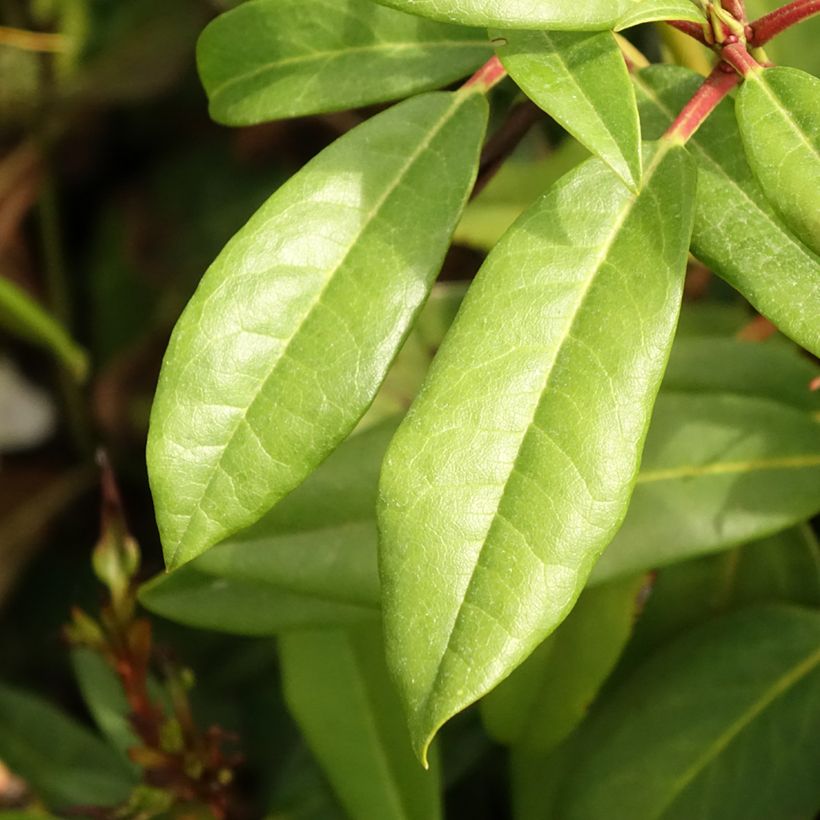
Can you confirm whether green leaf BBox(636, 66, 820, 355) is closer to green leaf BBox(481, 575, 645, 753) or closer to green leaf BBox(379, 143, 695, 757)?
green leaf BBox(379, 143, 695, 757)

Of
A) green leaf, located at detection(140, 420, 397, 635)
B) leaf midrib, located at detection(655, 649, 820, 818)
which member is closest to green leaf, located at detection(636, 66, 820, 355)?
green leaf, located at detection(140, 420, 397, 635)

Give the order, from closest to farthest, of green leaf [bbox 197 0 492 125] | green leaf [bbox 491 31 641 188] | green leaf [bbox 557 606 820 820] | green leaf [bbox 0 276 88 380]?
green leaf [bbox 491 31 641 188]
green leaf [bbox 197 0 492 125]
green leaf [bbox 557 606 820 820]
green leaf [bbox 0 276 88 380]

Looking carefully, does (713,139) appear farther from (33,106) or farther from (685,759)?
(33,106)

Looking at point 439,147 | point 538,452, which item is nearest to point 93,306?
point 439,147

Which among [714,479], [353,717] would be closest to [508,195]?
[714,479]

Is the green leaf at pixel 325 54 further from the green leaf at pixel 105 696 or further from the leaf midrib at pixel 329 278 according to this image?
the green leaf at pixel 105 696

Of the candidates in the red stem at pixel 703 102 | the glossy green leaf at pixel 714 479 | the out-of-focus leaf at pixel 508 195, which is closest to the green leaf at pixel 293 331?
the red stem at pixel 703 102
